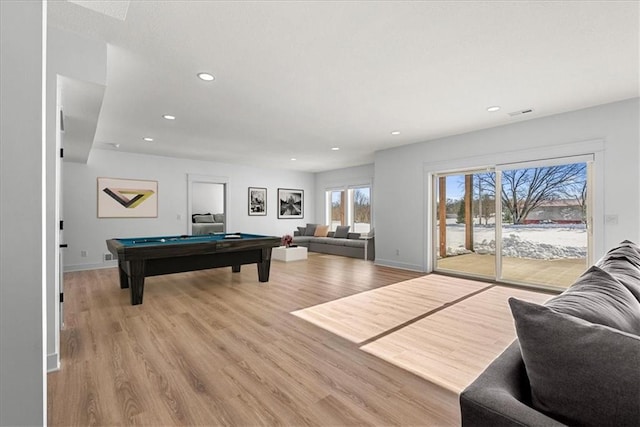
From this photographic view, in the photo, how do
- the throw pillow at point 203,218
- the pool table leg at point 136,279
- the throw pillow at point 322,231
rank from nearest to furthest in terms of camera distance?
the pool table leg at point 136,279 → the throw pillow at point 322,231 → the throw pillow at point 203,218

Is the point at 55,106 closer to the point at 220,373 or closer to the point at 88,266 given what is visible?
the point at 220,373

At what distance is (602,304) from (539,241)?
4419 millimetres

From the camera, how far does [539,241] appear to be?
15.1 feet

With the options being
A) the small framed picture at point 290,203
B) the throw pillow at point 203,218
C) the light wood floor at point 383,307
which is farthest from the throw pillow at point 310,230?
the light wood floor at point 383,307

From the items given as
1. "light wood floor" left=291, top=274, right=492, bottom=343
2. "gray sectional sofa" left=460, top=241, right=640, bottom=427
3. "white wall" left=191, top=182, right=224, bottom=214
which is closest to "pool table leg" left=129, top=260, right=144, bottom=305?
"light wood floor" left=291, top=274, right=492, bottom=343

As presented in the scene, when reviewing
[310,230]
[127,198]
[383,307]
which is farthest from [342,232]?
[127,198]

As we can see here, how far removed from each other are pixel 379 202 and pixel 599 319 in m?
5.80

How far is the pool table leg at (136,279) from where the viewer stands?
12.0ft

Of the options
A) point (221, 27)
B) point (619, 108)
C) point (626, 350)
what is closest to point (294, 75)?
point (221, 27)

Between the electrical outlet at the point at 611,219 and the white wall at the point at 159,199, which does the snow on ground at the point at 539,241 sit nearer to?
the electrical outlet at the point at 611,219

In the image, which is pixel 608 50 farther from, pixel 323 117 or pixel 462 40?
pixel 323 117

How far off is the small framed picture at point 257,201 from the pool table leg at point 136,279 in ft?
16.2

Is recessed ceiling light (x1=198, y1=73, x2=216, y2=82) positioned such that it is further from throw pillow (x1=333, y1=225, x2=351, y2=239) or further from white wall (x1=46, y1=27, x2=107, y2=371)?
throw pillow (x1=333, y1=225, x2=351, y2=239)

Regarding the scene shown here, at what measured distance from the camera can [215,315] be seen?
10.8ft
